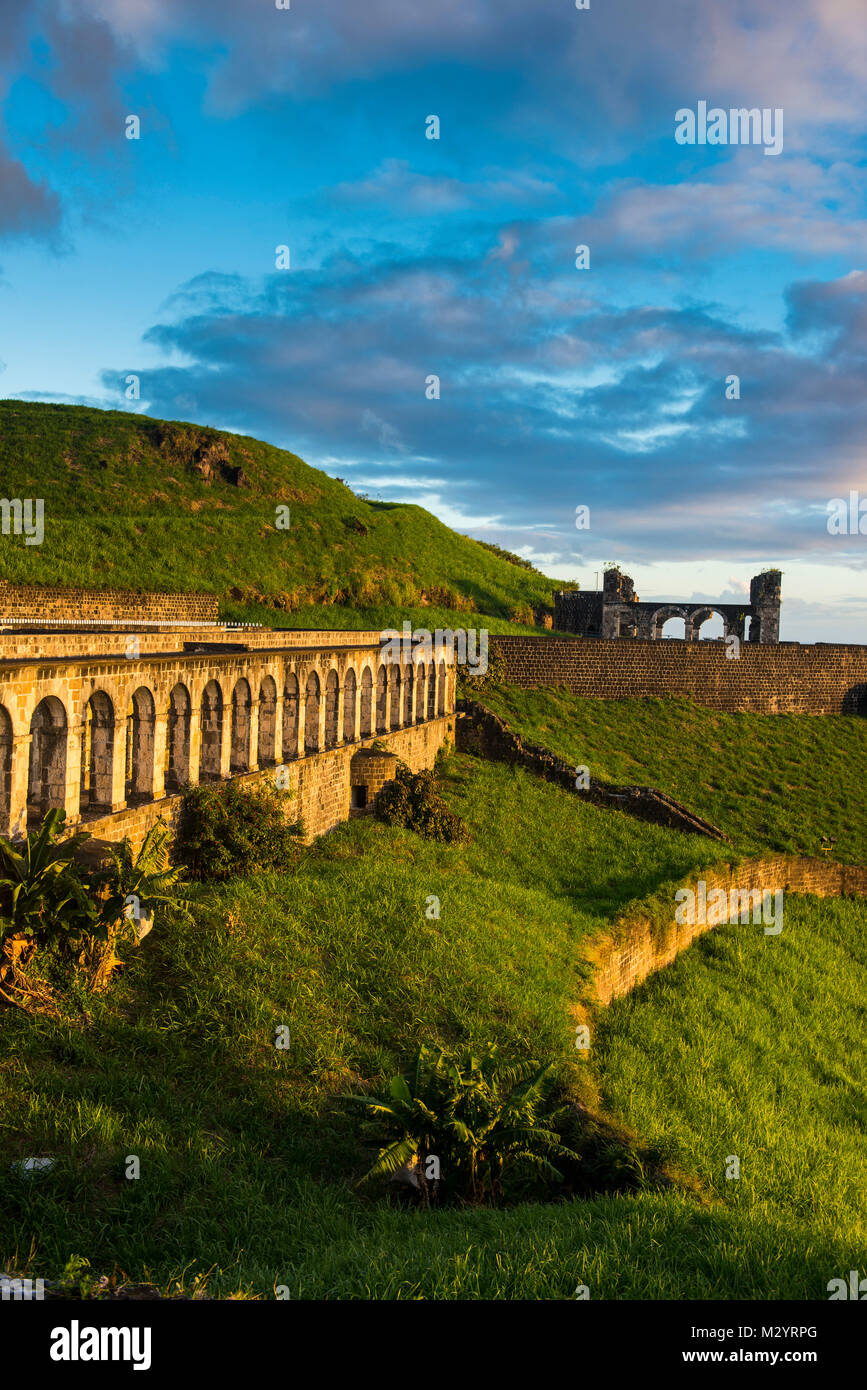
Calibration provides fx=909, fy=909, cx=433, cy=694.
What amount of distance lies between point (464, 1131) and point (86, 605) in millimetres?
27610

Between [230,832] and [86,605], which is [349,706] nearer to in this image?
[230,832]

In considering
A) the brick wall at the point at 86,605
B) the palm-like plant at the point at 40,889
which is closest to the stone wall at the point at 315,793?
the palm-like plant at the point at 40,889

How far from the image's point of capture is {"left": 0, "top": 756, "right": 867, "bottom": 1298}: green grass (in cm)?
599

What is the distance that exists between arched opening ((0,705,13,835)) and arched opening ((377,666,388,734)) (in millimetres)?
13912

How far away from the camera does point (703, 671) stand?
134 feet

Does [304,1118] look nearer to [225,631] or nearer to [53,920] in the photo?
[53,920]

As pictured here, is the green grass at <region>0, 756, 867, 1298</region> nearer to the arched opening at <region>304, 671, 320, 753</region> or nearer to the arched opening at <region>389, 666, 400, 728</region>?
the arched opening at <region>304, 671, 320, 753</region>

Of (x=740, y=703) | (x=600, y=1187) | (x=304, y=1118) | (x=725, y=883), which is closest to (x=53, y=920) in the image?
(x=304, y=1118)

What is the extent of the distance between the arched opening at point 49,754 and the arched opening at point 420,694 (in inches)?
626

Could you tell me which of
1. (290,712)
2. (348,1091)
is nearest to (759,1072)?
(348,1091)

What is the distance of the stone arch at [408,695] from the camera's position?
25.3 meters

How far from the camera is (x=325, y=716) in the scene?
19.0 meters

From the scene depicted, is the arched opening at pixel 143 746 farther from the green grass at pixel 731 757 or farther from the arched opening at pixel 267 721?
the green grass at pixel 731 757

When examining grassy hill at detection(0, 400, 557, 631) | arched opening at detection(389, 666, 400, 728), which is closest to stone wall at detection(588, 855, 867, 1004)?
arched opening at detection(389, 666, 400, 728)
